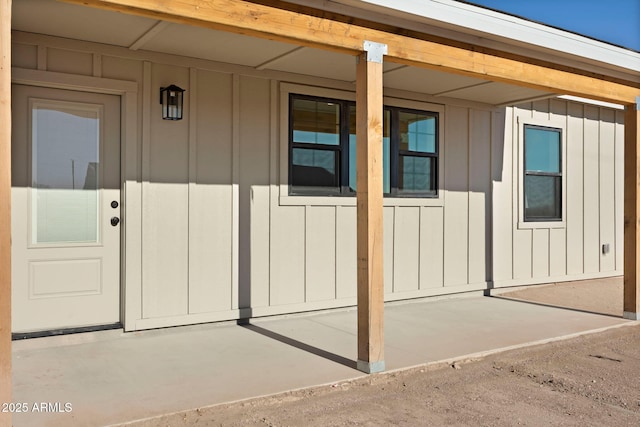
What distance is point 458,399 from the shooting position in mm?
3586

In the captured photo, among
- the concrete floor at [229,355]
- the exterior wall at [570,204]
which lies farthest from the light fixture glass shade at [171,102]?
the exterior wall at [570,204]

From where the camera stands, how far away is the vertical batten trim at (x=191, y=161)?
5.26m

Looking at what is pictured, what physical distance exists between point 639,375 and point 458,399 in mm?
1522

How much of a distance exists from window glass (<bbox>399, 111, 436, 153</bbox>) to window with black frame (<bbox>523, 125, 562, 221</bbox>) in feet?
5.66

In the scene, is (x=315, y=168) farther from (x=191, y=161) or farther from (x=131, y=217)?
(x=131, y=217)

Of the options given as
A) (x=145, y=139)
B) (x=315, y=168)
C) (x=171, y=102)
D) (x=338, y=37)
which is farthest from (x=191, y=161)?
(x=338, y=37)

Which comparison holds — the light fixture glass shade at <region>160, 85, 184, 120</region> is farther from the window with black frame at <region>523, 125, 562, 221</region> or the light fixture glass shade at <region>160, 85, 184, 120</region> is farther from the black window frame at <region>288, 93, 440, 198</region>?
the window with black frame at <region>523, 125, 562, 221</region>

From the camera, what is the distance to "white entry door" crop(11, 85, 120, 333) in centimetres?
459

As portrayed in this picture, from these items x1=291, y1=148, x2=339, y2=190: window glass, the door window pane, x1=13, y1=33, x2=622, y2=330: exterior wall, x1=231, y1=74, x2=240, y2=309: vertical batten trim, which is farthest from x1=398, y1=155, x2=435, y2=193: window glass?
the door window pane

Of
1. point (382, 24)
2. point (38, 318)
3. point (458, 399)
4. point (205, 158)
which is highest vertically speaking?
point (382, 24)

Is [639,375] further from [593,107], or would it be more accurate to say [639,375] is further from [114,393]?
[593,107]

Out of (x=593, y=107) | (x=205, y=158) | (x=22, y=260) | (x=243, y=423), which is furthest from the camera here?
(x=593, y=107)

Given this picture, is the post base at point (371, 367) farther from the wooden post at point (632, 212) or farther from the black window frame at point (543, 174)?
the black window frame at point (543, 174)

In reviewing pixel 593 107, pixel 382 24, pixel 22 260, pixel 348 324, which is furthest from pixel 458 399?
pixel 593 107
